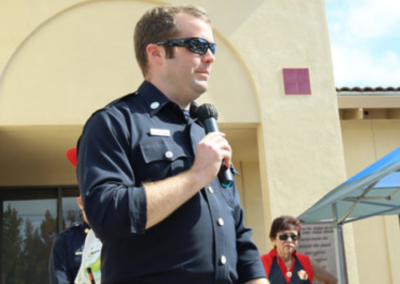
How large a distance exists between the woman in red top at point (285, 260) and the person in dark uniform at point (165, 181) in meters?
4.86

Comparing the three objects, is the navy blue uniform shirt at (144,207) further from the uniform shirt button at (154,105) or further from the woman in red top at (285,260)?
the woman in red top at (285,260)

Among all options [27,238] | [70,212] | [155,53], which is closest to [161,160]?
[155,53]

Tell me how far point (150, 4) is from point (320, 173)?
392 centimetres

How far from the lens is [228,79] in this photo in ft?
30.7

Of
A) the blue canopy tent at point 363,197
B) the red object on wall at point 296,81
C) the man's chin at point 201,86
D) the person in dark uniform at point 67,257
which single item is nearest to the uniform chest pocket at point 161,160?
the man's chin at point 201,86

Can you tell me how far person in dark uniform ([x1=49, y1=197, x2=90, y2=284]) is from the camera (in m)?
4.86

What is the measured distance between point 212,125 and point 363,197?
207 inches

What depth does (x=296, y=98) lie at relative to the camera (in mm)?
9453

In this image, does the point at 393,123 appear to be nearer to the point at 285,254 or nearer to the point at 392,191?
the point at 392,191

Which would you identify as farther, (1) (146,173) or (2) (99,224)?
(1) (146,173)

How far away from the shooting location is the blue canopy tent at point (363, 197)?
6.13 meters

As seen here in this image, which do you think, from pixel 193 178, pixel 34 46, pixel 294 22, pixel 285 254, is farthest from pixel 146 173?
pixel 294 22

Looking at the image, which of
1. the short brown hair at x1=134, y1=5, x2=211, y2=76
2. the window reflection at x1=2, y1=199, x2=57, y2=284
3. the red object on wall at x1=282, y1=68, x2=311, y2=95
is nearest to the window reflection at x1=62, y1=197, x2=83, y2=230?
the window reflection at x1=2, y1=199, x2=57, y2=284

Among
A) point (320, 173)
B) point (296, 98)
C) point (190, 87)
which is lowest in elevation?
point (190, 87)
